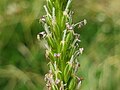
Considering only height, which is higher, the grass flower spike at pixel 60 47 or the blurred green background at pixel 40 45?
the blurred green background at pixel 40 45

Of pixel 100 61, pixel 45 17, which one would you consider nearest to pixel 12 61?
pixel 100 61

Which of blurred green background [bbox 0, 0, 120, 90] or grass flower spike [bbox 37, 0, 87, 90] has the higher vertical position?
blurred green background [bbox 0, 0, 120, 90]

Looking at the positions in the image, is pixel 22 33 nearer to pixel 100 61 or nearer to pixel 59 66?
pixel 100 61

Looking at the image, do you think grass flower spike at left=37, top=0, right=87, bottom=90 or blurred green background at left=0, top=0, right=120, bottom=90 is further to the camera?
blurred green background at left=0, top=0, right=120, bottom=90

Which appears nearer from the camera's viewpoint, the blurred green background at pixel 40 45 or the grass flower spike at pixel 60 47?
the grass flower spike at pixel 60 47
